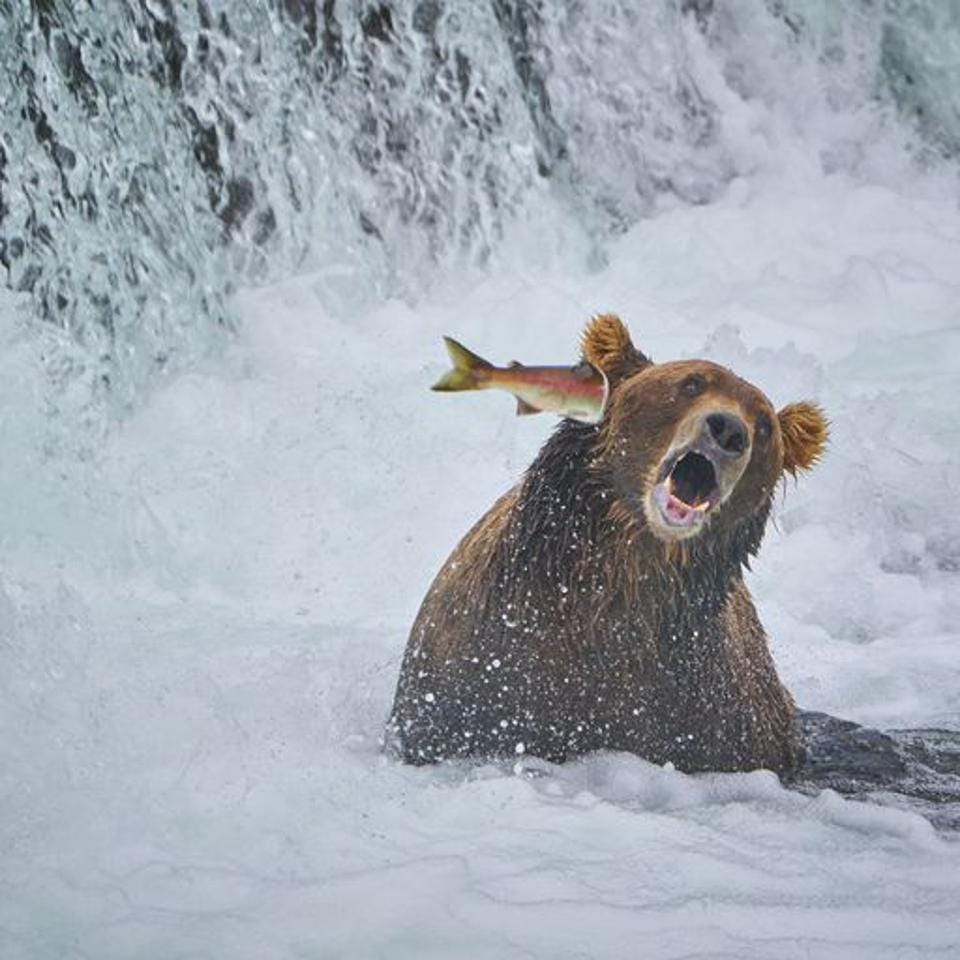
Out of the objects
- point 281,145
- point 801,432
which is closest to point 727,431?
point 801,432

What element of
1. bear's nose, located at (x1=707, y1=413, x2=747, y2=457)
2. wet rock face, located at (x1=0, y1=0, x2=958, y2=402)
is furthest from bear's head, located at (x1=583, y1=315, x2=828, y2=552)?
wet rock face, located at (x1=0, y1=0, x2=958, y2=402)

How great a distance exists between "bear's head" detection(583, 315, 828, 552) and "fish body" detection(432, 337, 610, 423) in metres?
0.09

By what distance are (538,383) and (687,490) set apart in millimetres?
459

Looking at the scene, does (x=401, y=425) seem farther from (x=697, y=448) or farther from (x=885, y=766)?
(x=697, y=448)

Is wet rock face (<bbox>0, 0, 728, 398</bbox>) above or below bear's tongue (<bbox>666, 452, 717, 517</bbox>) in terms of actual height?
above

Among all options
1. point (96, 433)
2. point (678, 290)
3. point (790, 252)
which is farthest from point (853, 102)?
point (96, 433)

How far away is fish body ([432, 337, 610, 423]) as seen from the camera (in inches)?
140

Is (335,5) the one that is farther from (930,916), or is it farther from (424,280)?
(930,916)

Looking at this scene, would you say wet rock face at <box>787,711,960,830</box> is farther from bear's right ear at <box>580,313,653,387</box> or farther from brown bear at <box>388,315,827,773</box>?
bear's right ear at <box>580,313,653,387</box>

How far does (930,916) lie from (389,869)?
1.12 meters

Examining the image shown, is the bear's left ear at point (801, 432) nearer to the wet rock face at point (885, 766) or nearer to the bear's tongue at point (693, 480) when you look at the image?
the bear's tongue at point (693, 480)

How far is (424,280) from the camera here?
27.9 feet

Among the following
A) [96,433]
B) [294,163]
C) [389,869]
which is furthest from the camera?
[294,163]

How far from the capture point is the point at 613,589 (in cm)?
398
